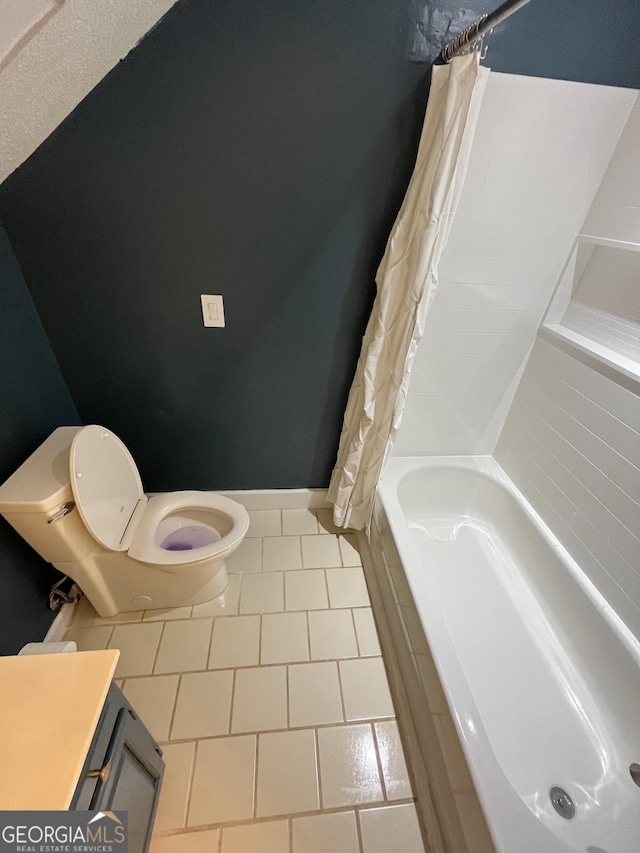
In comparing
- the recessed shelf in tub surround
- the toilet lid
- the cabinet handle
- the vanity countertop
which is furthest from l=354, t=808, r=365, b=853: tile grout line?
the recessed shelf in tub surround

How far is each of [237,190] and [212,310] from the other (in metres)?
0.39

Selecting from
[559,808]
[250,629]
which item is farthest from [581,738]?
[250,629]

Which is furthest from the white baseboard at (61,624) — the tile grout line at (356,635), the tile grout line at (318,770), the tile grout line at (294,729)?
the tile grout line at (356,635)

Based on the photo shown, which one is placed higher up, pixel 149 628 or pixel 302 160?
pixel 302 160

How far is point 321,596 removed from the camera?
160 cm

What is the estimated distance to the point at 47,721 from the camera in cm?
62

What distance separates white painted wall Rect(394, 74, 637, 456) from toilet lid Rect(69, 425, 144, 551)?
116 cm

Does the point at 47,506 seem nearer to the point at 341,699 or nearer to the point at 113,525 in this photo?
the point at 113,525

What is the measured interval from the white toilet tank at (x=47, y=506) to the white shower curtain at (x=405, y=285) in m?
0.98

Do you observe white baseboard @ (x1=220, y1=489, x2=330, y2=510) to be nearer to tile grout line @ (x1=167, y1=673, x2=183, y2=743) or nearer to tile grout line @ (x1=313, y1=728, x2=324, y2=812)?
tile grout line @ (x1=167, y1=673, x2=183, y2=743)

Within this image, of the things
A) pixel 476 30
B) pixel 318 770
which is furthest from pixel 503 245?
pixel 318 770

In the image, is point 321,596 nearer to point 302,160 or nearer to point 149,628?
point 149,628

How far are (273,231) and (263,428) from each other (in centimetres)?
80

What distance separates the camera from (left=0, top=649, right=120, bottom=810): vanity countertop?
21.8 inches
